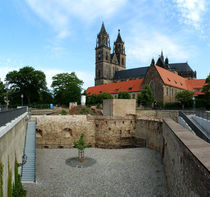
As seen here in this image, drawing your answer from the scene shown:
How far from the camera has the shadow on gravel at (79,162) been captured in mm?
16803

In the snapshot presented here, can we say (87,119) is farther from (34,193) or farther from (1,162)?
(1,162)

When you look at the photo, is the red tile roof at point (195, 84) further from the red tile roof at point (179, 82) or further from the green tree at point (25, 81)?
the green tree at point (25, 81)

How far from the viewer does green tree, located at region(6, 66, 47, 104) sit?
4978cm

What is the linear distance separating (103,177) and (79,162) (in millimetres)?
4164

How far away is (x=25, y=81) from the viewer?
50656 millimetres

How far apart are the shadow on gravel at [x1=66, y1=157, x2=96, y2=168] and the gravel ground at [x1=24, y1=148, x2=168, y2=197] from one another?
41cm

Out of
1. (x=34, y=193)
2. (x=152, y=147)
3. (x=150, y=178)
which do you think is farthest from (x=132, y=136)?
(x=34, y=193)

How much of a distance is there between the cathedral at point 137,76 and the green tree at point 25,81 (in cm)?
2381

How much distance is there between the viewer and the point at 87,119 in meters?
26.2

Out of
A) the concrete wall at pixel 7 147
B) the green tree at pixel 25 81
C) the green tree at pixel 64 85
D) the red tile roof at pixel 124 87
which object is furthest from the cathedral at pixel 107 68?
the concrete wall at pixel 7 147

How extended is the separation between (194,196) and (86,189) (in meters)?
8.31

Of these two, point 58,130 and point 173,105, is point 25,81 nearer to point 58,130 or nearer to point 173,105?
point 58,130

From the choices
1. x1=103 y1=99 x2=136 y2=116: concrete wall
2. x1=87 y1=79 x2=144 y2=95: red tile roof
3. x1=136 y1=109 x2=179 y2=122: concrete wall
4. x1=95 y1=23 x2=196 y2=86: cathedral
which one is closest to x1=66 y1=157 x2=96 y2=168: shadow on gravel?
x1=103 y1=99 x2=136 y2=116: concrete wall

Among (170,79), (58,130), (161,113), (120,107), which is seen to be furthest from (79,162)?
(170,79)
